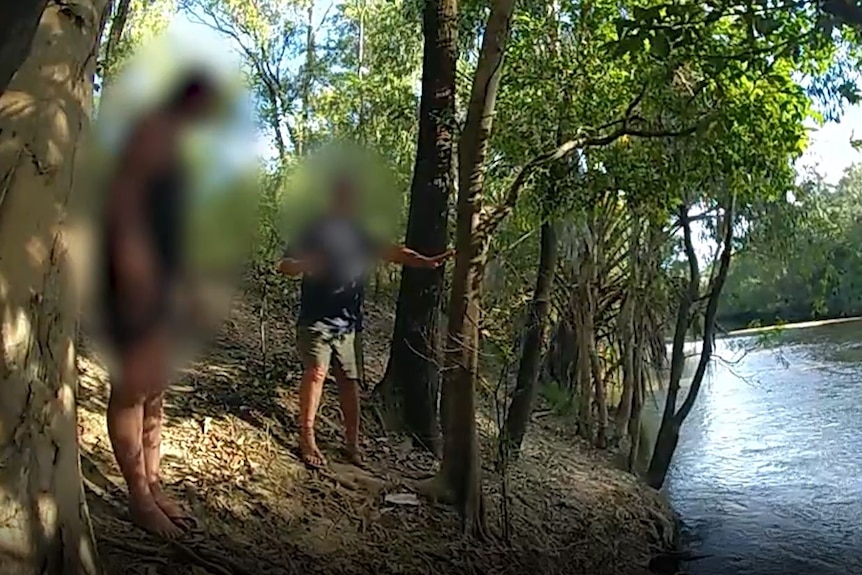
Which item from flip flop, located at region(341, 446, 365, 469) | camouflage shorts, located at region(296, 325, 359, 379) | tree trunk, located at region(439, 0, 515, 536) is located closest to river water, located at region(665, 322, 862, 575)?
tree trunk, located at region(439, 0, 515, 536)

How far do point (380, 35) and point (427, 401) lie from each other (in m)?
8.02

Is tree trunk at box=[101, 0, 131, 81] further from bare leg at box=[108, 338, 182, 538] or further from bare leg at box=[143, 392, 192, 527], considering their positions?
bare leg at box=[108, 338, 182, 538]

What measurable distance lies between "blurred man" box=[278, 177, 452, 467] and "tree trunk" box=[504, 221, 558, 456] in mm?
2910

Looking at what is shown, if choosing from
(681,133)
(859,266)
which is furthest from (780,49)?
(859,266)

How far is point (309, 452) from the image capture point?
495 cm

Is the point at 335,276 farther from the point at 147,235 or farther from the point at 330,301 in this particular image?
the point at 147,235

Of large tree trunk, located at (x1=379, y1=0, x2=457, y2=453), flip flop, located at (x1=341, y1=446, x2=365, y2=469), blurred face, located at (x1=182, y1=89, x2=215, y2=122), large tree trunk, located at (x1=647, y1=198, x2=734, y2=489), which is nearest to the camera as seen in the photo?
blurred face, located at (x1=182, y1=89, x2=215, y2=122)

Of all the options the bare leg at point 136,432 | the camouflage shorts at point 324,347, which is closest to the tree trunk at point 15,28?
the bare leg at point 136,432

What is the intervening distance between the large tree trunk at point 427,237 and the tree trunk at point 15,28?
174 inches

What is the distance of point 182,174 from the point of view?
2.95m

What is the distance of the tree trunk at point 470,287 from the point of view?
4.94 metres

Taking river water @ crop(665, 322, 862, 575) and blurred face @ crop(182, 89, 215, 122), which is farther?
river water @ crop(665, 322, 862, 575)

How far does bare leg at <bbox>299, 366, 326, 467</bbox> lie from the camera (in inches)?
187

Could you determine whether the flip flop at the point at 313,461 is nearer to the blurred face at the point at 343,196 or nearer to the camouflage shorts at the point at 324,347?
the camouflage shorts at the point at 324,347
